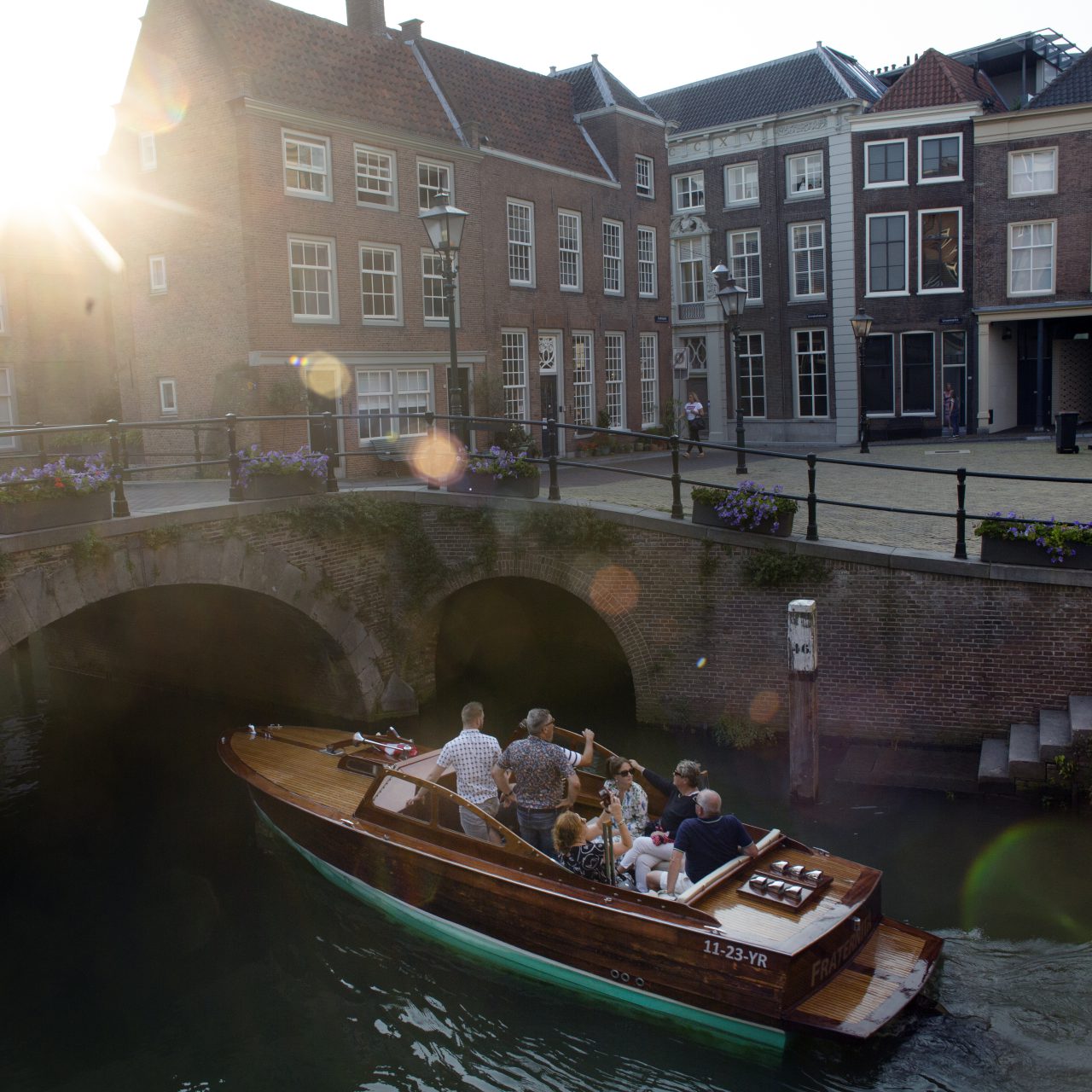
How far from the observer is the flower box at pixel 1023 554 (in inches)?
428

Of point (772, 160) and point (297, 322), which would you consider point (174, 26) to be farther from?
point (772, 160)

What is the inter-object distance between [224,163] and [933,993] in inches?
752

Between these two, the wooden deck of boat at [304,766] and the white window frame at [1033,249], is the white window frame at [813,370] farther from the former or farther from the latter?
the wooden deck of boat at [304,766]

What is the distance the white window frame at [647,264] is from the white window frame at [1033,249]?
10126 millimetres

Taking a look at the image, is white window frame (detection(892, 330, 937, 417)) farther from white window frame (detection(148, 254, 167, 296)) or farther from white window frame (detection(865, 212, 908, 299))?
white window frame (detection(148, 254, 167, 296))

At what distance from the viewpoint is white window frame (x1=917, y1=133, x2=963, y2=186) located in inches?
1222

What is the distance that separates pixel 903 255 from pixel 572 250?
10.8 m

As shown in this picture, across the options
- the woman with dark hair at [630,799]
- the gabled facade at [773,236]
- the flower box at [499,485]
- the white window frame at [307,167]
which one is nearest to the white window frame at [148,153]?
the white window frame at [307,167]

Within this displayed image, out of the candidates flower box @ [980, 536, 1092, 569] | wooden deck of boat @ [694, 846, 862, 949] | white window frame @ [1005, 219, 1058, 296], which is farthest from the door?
wooden deck of boat @ [694, 846, 862, 949]

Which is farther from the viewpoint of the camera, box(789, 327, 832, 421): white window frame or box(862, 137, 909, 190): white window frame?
box(789, 327, 832, 421): white window frame

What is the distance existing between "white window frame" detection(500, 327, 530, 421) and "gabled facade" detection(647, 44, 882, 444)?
8.37 m

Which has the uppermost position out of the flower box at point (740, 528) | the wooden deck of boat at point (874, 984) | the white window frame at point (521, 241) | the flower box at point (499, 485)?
the white window frame at point (521, 241)

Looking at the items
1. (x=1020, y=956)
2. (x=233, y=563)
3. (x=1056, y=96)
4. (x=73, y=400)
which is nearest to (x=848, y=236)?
(x=1056, y=96)

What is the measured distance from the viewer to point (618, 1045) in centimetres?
768
